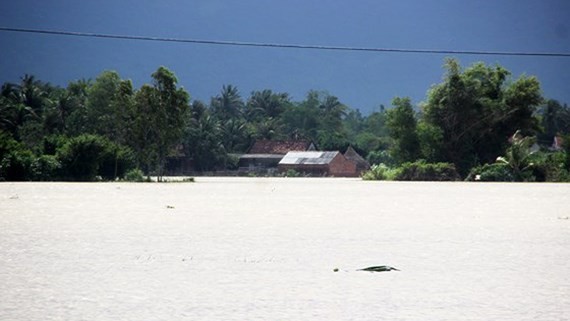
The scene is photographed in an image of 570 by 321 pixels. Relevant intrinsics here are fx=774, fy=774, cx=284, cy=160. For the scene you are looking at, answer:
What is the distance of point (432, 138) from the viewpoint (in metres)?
63.0

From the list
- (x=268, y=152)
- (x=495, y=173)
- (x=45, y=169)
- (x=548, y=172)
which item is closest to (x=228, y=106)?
(x=268, y=152)

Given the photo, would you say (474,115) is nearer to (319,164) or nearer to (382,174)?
(382,174)

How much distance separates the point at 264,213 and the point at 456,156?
1849 inches

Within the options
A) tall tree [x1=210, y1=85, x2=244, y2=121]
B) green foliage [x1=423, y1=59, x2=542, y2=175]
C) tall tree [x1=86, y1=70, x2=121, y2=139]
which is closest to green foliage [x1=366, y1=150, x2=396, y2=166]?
tall tree [x1=210, y1=85, x2=244, y2=121]

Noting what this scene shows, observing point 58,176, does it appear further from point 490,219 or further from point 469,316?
point 469,316

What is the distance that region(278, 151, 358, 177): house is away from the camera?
314ft

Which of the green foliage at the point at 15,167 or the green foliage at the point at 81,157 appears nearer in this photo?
the green foliage at the point at 15,167

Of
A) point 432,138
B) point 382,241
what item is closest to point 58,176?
point 432,138

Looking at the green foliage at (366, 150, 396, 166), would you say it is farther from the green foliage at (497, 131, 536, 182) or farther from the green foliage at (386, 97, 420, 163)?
the green foliage at (497, 131, 536, 182)

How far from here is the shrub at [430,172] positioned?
197ft

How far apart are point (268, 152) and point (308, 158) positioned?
9.34 meters

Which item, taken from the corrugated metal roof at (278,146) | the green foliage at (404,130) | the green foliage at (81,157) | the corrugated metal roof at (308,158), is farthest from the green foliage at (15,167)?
the corrugated metal roof at (278,146)

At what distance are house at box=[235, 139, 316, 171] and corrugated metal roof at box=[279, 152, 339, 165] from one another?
360 cm

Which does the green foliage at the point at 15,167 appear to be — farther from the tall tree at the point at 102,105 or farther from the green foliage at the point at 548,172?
the green foliage at the point at 548,172
